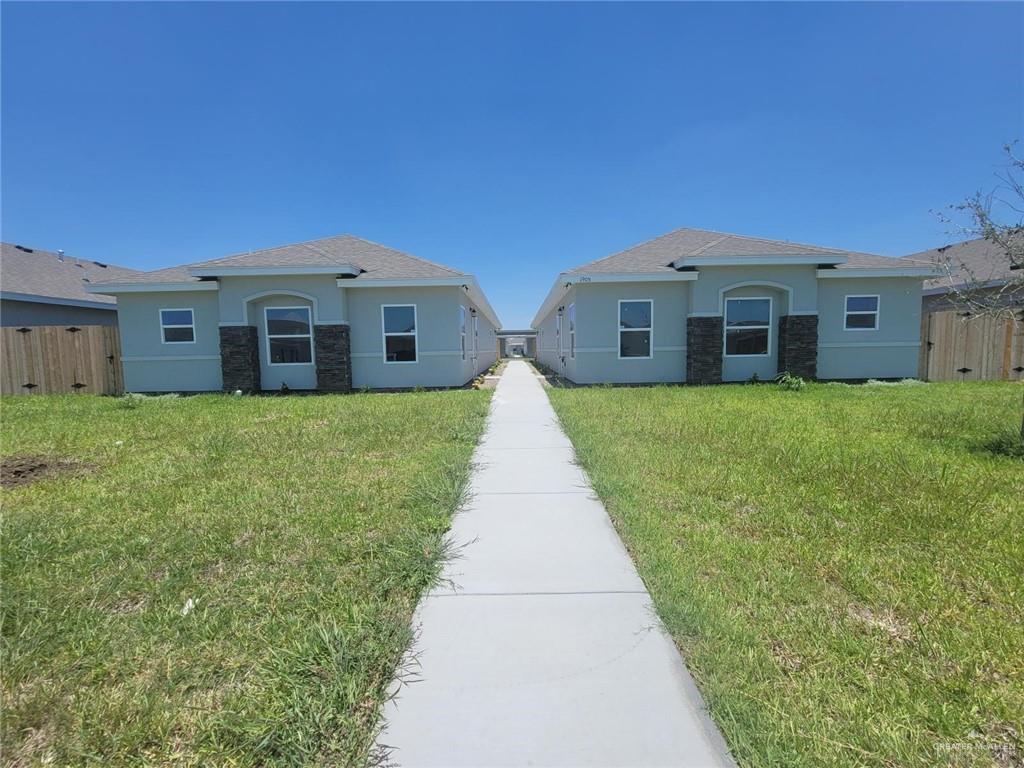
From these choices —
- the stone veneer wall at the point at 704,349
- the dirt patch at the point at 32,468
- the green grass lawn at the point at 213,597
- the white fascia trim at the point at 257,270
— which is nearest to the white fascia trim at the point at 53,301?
the white fascia trim at the point at 257,270

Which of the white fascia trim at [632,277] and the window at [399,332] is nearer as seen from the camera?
the white fascia trim at [632,277]

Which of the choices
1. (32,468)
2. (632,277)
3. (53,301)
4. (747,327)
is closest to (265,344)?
(32,468)

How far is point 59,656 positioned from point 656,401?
9.79 meters

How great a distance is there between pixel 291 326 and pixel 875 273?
56.6 feet

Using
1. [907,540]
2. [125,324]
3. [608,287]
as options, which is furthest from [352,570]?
[125,324]

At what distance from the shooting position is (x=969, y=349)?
13.8 meters

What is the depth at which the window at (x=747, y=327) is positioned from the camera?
1372 centimetres

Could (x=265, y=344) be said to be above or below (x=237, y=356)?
above

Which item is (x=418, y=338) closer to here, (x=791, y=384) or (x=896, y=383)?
(x=791, y=384)

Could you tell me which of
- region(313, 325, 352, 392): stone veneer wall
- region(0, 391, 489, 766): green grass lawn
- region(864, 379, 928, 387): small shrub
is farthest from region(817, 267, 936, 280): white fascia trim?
region(313, 325, 352, 392): stone veneer wall

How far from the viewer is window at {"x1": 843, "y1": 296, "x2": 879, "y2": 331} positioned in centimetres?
1400

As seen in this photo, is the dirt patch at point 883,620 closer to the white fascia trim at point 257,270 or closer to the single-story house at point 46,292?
the white fascia trim at point 257,270

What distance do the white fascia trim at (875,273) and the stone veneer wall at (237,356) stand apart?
16636 millimetres

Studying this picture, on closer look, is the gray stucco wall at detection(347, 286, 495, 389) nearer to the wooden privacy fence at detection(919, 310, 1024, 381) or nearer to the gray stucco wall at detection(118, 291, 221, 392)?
the gray stucco wall at detection(118, 291, 221, 392)
